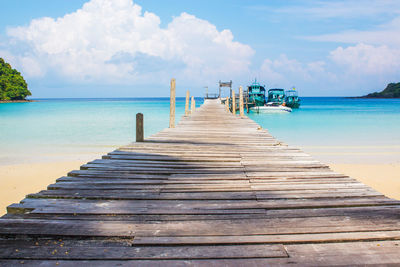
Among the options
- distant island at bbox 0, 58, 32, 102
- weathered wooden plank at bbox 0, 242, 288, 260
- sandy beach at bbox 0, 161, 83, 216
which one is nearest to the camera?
weathered wooden plank at bbox 0, 242, 288, 260

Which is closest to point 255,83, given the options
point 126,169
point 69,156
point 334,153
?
point 334,153

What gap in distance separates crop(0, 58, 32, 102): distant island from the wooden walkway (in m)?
89.9

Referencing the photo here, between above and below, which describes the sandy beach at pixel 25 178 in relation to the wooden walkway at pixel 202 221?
below

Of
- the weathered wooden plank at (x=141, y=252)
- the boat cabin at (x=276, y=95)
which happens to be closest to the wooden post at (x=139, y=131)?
the weathered wooden plank at (x=141, y=252)

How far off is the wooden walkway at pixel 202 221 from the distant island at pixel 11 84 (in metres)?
89.9

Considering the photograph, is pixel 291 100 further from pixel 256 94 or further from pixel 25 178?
pixel 25 178

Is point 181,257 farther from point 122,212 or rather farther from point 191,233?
point 122,212

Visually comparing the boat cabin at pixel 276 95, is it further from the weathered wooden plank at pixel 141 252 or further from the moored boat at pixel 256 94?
the weathered wooden plank at pixel 141 252

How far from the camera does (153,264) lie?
6.77ft

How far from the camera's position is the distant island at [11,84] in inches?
3140

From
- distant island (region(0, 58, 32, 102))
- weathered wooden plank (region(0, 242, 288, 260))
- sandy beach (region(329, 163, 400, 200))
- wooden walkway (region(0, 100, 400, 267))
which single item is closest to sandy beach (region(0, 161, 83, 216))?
wooden walkway (region(0, 100, 400, 267))

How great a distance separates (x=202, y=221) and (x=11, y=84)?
317 feet

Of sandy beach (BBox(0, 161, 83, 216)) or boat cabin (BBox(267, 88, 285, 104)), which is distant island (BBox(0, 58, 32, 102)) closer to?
boat cabin (BBox(267, 88, 285, 104))

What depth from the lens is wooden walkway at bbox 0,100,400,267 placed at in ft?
7.10
